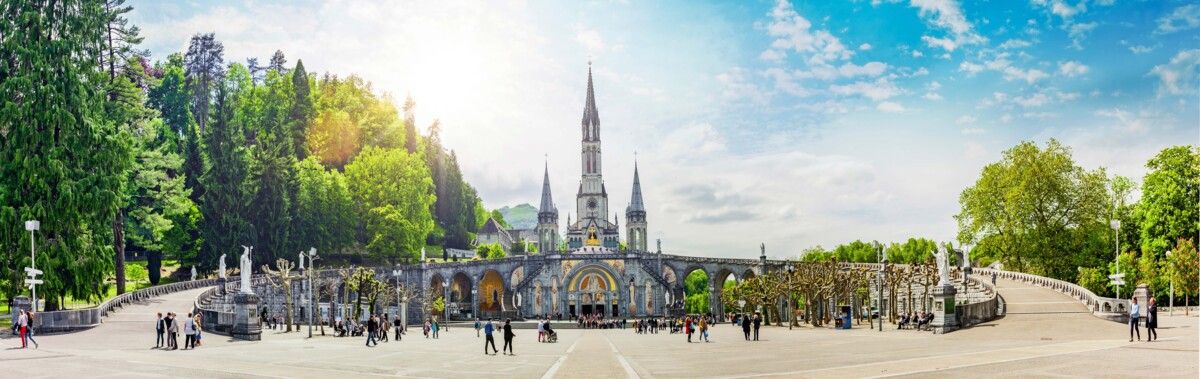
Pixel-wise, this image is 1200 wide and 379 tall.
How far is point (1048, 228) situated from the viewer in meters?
62.0

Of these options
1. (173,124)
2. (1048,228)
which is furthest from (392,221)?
(1048,228)

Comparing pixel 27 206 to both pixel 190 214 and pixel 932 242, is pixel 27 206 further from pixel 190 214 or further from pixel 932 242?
pixel 932 242

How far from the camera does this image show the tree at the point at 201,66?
317 feet

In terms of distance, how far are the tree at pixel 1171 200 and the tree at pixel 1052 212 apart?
21.2 ft

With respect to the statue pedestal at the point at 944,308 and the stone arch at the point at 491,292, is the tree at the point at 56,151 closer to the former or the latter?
the statue pedestal at the point at 944,308

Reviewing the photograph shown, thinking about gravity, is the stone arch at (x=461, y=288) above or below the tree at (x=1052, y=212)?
below

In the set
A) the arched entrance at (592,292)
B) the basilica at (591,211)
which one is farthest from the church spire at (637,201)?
the arched entrance at (592,292)

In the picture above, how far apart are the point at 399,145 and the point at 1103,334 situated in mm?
77373

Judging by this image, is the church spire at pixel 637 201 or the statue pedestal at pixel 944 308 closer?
the statue pedestal at pixel 944 308

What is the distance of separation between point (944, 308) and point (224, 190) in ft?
174

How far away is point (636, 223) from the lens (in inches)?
5684

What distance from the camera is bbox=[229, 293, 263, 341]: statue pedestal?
118ft

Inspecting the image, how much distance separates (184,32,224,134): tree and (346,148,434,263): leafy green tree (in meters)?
24.1

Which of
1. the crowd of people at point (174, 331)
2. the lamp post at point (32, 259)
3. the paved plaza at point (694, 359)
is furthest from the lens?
the lamp post at point (32, 259)
